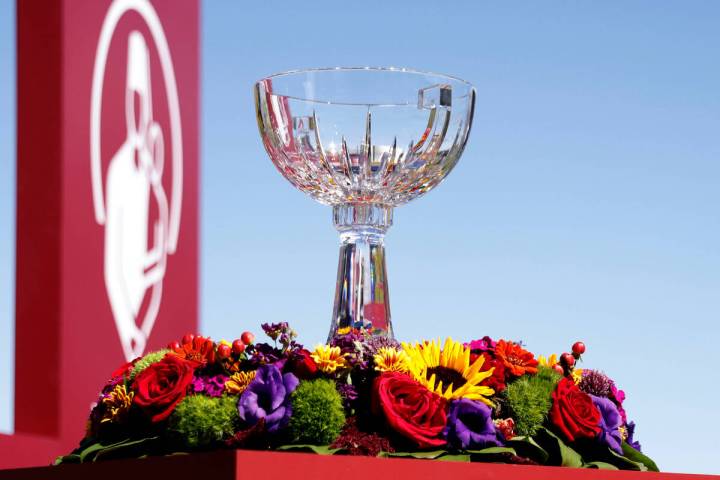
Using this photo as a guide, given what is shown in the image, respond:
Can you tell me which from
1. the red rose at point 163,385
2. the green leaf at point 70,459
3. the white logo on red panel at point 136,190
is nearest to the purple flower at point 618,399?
the red rose at point 163,385

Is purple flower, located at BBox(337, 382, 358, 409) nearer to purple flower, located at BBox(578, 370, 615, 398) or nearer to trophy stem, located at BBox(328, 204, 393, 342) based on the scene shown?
trophy stem, located at BBox(328, 204, 393, 342)

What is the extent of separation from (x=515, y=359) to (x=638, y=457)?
0.70 ft

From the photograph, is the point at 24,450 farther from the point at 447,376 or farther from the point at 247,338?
the point at 447,376

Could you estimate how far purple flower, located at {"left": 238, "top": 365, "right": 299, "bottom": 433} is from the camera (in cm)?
128

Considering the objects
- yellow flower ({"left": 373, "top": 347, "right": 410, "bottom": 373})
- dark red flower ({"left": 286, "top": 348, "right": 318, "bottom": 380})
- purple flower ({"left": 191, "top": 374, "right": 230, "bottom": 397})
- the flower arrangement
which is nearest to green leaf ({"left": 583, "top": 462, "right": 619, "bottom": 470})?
the flower arrangement

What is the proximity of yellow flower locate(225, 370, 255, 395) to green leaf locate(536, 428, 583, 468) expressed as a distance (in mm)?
371

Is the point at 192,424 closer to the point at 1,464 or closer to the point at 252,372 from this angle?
the point at 252,372

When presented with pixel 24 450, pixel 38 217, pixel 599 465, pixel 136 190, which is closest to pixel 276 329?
pixel 599 465

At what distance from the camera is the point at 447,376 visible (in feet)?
4.61

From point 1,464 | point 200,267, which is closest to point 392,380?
point 1,464

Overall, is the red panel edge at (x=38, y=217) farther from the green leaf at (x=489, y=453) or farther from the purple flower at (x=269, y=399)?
the green leaf at (x=489, y=453)

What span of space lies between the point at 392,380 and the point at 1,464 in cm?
195

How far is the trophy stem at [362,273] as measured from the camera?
151cm

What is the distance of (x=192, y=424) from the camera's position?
1.30 meters
